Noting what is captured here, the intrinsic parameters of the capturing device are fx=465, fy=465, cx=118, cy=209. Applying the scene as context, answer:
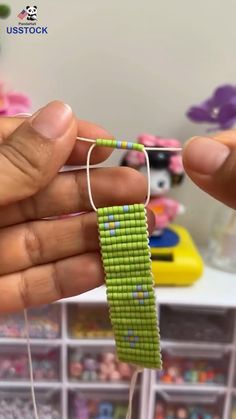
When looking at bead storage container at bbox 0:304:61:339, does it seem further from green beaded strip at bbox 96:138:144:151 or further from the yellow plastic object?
green beaded strip at bbox 96:138:144:151

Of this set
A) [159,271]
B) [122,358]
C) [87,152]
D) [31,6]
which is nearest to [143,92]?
[31,6]

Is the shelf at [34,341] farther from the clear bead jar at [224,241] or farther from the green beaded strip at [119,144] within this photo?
the green beaded strip at [119,144]

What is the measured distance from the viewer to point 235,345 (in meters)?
1.07

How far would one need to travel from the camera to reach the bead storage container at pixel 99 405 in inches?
45.7

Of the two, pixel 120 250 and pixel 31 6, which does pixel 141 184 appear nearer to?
pixel 120 250

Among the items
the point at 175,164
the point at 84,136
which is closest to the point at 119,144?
the point at 84,136

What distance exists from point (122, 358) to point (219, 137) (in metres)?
0.33

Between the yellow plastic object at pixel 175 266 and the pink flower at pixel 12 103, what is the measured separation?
45 centimetres

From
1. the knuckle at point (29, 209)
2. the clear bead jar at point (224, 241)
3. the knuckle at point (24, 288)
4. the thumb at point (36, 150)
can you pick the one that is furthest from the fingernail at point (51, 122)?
the clear bead jar at point (224, 241)

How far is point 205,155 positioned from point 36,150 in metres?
0.20

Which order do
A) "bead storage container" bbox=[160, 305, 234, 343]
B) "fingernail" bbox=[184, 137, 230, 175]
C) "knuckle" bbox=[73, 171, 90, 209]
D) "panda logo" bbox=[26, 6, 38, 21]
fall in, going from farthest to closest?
"bead storage container" bbox=[160, 305, 234, 343], "panda logo" bbox=[26, 6, 38, 21], "knuckle" bbox=[73, 171, 90, 209], "fingernail" bbox=[184, 137, 230, 175]

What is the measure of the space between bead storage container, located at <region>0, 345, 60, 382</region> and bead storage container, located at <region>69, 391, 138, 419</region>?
9 cm

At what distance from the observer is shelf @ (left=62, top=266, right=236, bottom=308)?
100 centimetres

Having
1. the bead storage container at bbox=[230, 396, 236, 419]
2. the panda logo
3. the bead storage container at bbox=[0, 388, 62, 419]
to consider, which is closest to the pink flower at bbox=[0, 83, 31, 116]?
the panda logo
